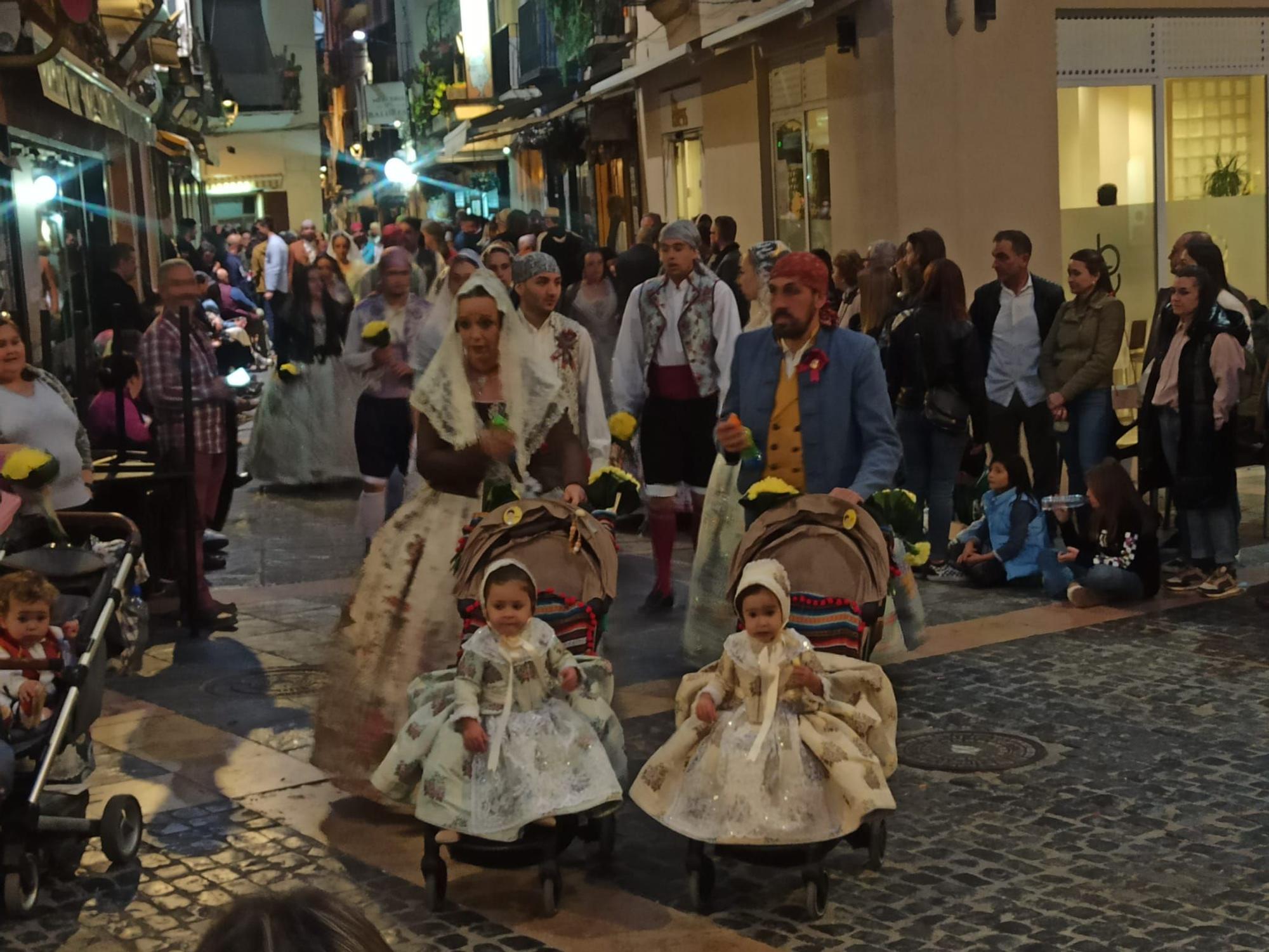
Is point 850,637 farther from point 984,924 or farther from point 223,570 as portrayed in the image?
point 223,570

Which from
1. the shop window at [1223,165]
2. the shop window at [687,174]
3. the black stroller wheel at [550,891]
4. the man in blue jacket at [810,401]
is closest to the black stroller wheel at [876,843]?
the black stroller wheel at [550,891]

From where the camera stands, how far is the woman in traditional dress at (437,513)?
696 centimetres

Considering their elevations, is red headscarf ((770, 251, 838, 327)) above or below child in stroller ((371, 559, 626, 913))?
above

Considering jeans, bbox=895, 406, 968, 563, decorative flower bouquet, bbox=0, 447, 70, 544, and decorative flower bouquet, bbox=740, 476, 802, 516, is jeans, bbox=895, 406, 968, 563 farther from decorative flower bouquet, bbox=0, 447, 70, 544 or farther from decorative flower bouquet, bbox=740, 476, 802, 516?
decorative flower bouquet, bbox=0, 447, 70, 544

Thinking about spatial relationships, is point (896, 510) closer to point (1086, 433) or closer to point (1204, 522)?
point (1204, 522)

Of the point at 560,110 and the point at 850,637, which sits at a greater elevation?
the point at 560,110

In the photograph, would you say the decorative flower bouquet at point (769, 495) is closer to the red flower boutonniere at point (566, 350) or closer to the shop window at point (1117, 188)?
the red flower boutonniere at point (566, 350)

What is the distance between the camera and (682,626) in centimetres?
977

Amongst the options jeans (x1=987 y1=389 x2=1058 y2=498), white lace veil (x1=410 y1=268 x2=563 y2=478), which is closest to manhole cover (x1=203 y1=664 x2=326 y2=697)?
white lace veil (x1=410 y1=268 x2=563 y2=478)

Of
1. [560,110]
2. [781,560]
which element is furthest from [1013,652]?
Result: [560,110]

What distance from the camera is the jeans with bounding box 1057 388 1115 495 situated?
11078mm

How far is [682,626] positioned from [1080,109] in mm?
8570

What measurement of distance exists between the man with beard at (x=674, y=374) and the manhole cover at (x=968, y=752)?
2.97 meters

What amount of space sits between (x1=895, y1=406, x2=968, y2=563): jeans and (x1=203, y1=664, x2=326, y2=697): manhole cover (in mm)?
3848
